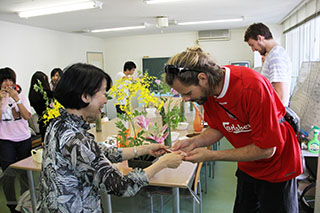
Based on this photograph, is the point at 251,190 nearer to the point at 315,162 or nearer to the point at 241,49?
the point at 315,162

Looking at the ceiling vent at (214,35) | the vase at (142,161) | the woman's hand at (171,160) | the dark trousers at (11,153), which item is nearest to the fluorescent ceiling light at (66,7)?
the dark trousers at (11,153)

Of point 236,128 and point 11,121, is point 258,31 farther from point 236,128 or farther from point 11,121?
point 11,121

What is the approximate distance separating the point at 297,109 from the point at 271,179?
3082 mm

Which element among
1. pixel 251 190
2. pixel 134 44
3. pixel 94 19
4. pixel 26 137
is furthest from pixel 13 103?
pixel 134 44

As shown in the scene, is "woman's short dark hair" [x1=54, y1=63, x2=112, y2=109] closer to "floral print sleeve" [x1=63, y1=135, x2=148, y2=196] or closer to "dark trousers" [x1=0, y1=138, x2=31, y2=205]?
"floral print sleeve" [x1=63, y1=135, x2=148, y2=196]

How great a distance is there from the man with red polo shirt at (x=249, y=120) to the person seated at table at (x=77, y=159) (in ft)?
1.31

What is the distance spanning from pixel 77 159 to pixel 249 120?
805 millimetres

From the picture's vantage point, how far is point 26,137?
278 centimetres

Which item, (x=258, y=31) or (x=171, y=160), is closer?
(x=171, y=160)

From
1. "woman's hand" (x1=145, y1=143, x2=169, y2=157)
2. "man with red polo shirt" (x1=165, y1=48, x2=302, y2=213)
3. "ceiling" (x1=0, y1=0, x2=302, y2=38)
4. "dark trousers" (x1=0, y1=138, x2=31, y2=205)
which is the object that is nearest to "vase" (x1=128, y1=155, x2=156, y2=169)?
"woman's hand" (x1=145, y1=143, x2=169, y2=157)

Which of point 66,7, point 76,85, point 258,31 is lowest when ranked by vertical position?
point 76,85

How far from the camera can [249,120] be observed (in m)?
1.18

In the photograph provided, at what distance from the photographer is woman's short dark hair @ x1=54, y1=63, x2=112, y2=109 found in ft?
3.49

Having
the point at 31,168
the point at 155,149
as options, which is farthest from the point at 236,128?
the point at 31,168
